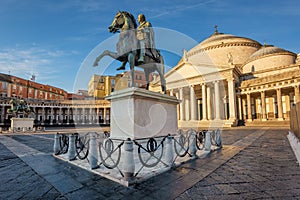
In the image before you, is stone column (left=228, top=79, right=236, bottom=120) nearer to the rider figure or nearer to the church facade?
the church facade

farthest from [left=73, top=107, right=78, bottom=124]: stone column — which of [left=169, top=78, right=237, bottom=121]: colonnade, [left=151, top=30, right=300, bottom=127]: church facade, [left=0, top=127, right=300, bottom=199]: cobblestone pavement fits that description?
[left=0, top=127, right=300, bottom=199]: cobblestone pavement

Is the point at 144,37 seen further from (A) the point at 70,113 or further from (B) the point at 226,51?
(A) the point at 70,113

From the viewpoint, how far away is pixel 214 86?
33938mm

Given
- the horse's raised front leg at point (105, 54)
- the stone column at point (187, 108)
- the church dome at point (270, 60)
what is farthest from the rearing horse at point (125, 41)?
the church dome at point (270, 60)

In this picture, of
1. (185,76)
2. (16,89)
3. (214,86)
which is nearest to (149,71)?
(214,86)

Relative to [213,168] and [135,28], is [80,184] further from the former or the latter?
[135,28]

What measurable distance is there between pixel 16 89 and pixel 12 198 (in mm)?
66140

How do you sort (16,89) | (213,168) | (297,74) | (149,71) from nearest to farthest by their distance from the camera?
(213,168)
(149,71)
(297,74)
(16,89)

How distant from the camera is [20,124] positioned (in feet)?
87.1

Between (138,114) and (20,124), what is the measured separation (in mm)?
29556

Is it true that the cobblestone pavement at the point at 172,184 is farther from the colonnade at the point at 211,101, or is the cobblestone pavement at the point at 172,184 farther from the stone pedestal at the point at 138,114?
the colonnade at the point at 211,101

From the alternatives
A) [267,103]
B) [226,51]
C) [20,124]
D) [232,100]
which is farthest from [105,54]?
[226,51]

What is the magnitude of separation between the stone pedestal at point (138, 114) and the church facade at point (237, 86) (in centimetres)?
1913

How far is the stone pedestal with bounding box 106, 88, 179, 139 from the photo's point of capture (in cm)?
557
